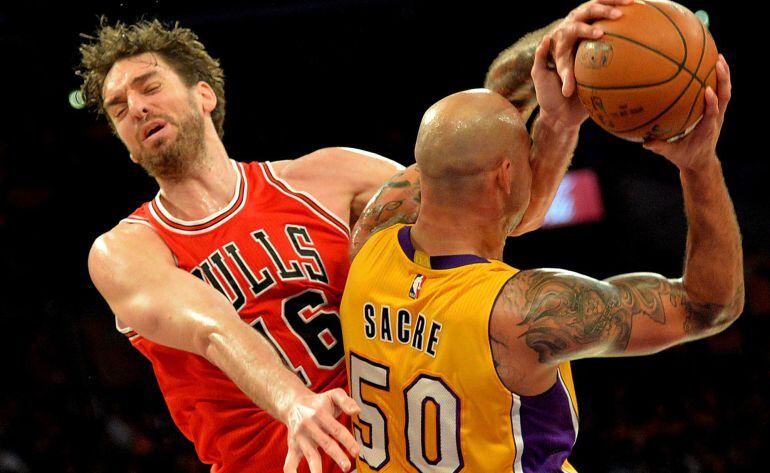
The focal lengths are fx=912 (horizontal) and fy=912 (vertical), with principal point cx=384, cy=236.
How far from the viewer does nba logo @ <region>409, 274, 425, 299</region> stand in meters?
2.53

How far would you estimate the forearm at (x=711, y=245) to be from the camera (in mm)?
2533

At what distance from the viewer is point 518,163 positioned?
8.44 feet

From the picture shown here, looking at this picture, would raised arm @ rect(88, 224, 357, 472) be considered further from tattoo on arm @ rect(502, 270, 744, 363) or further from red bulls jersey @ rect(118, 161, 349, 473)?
tattoo on arm @ rect(502, 270, 744, 363)

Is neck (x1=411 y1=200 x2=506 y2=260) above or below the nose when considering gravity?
below

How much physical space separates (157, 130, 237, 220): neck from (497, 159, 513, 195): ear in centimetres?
129

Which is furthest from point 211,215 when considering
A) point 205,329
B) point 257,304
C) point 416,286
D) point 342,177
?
point 416,286

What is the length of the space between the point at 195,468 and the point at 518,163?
6280mm

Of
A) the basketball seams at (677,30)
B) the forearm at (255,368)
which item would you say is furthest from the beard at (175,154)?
the basketball seams at (677,30)

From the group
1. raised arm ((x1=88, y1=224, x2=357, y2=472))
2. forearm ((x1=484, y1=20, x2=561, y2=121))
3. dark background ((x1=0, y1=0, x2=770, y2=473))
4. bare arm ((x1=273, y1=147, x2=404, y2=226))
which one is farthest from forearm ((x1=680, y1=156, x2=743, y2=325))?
dark background ((x1=0, y1=0, x2=770, y2=473))

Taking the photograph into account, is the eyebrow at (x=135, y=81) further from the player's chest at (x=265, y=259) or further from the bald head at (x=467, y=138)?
the bald head at (x=467, y=138)

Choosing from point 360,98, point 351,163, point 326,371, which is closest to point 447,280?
point 326,371

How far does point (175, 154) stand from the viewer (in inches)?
135

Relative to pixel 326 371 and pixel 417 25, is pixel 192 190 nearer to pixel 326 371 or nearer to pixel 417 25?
pixel 326 371

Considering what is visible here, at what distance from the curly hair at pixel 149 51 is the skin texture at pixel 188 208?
0.05 m
